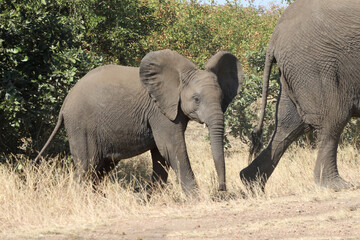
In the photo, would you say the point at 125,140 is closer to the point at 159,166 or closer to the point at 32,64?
the point at 159,166

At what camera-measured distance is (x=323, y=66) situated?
27.3 feet

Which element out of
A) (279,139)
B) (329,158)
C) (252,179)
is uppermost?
(279,139)

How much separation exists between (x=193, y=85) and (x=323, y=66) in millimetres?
1586

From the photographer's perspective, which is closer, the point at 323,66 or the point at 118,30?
the point at 323,66

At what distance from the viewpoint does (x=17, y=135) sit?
1085cm

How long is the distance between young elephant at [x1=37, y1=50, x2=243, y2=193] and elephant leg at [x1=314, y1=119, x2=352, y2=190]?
51.4 inches

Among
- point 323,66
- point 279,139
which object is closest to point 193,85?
point 279,139

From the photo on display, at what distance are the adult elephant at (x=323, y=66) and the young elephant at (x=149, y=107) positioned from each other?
838 mm

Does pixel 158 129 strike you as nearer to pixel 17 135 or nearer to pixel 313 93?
pixel 313 93

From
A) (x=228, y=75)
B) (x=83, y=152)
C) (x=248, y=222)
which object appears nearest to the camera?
(x=248, y=222)

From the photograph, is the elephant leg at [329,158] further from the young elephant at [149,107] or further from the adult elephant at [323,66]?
the young elephant at [149,107]

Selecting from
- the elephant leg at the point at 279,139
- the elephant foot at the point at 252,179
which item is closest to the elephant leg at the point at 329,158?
the elephant leg at the point at 279,139

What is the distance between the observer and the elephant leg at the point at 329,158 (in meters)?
8.46

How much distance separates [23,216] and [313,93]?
3.69m
